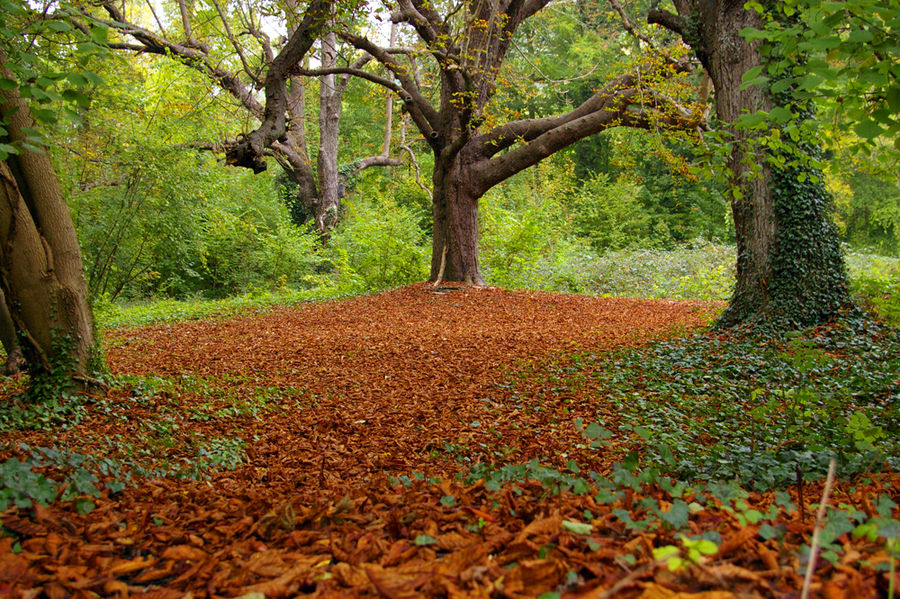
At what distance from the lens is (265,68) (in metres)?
9.41

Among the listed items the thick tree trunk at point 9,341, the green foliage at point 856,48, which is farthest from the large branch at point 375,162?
the green foliage at point 856,48

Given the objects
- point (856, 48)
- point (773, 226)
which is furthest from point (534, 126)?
point (856, 48)

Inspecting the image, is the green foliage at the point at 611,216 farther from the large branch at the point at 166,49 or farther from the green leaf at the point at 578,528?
the green leaf at the point at 578,528

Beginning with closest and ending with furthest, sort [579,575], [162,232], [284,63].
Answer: [579,575]
[284,63]
[162,232]

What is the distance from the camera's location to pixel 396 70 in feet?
30.2

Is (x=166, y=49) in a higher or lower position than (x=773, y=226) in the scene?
higher

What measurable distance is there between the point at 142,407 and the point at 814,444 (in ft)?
14.1

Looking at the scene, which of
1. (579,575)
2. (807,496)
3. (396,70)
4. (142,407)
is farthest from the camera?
(396,70)

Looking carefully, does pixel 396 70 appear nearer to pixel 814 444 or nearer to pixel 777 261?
pixel 777 261

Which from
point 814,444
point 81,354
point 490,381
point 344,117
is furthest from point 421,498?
point 344,117

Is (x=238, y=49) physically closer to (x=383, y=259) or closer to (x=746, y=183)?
(x=383, y=259)

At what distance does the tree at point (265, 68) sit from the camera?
24.6ft

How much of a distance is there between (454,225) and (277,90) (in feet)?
13.4

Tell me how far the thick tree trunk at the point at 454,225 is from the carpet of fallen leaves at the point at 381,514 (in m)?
5.17
